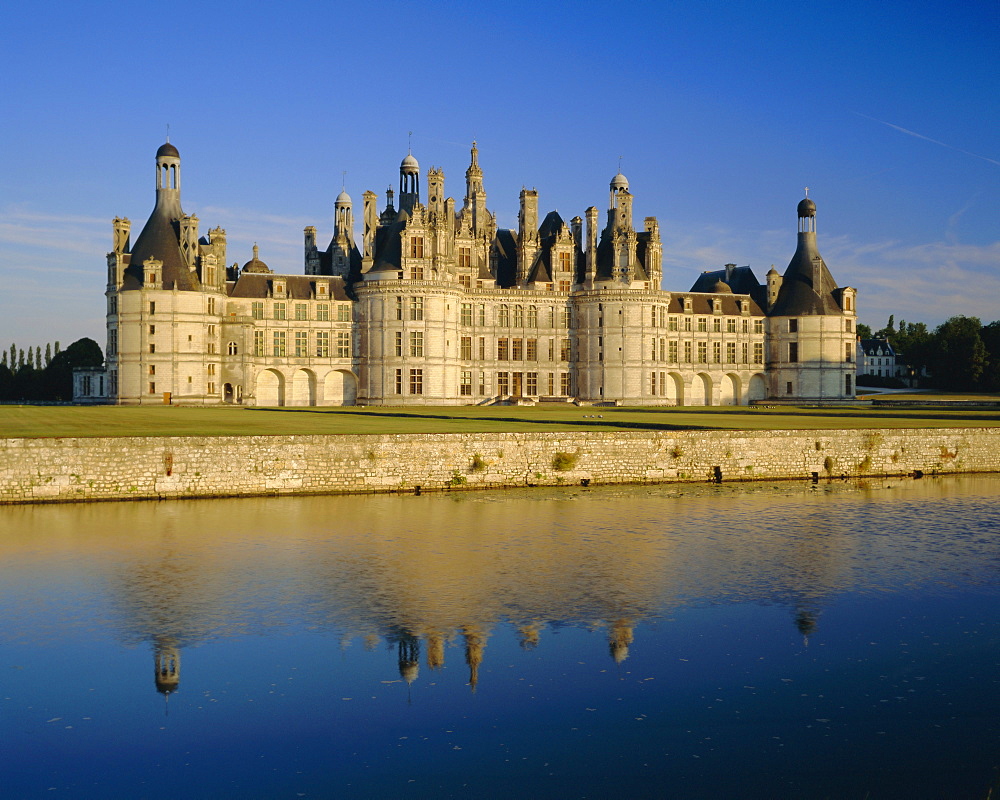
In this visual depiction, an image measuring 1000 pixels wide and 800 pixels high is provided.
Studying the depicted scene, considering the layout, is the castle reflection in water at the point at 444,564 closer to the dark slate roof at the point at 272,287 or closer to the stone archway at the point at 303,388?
the stone archway at the point at 303,388

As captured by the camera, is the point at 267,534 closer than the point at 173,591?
No

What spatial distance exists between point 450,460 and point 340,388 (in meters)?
49.2

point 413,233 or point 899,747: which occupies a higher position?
point 413,233

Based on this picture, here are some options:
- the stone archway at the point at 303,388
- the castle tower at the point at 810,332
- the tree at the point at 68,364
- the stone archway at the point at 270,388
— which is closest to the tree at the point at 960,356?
the castle tower at the point at 810,332

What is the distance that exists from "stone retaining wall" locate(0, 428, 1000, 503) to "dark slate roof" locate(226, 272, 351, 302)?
47849mm

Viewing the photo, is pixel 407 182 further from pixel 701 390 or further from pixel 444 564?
pixel 444 564

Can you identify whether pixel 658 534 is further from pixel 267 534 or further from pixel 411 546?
pixel 267 534

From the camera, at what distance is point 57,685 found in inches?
561

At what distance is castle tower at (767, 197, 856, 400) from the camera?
92875mm

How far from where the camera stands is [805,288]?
309 feet

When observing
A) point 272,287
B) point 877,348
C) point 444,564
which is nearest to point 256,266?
point 272,287

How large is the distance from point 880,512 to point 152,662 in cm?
2228

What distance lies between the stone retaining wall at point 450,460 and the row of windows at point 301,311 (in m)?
46.7

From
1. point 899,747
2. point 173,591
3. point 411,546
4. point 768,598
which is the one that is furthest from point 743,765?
point 411,546
